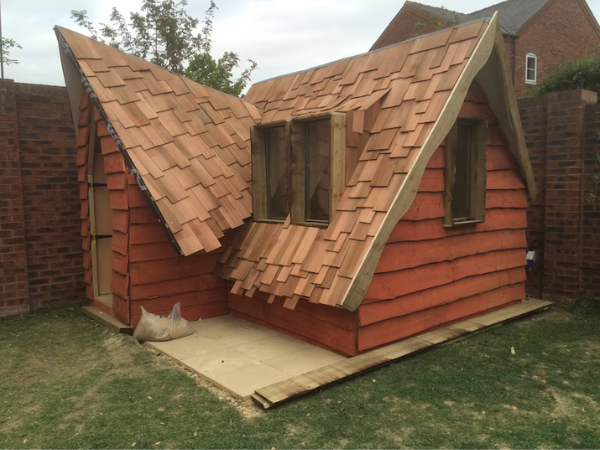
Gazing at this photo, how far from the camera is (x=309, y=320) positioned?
5004mm

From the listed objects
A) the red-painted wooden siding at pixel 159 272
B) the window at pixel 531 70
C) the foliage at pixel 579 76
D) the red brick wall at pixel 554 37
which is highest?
the red brick wall at pixel 554 37

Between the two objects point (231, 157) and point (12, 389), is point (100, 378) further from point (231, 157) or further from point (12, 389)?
point (231, 157)

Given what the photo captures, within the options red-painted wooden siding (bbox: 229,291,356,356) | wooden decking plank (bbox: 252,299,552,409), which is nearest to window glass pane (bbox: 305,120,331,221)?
red-painted wooden siding (bbox: 229,291,356,356)

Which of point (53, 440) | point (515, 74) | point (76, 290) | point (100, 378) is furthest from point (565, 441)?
point (515, 74)

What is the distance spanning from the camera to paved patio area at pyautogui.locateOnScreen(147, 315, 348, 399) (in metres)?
4.18

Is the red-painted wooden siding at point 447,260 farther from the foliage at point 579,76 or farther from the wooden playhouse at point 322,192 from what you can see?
the foliage at point 579,76

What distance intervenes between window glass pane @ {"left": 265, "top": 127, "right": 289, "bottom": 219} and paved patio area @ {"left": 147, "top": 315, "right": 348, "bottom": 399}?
149cm

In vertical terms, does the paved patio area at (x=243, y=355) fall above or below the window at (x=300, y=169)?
below

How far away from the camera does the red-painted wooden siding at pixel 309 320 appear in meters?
4.59

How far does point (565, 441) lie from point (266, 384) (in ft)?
→ 7.57

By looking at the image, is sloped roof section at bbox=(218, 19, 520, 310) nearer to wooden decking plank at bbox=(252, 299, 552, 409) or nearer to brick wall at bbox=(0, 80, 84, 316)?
wooden decking plank at bbox=(252, 299, 552, 409)

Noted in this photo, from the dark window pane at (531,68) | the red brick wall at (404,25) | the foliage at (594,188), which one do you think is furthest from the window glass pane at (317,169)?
the dark window pane at (531,68)

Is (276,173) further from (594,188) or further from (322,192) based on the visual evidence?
(594,188)

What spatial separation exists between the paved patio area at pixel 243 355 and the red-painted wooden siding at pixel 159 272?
0.38 meters
